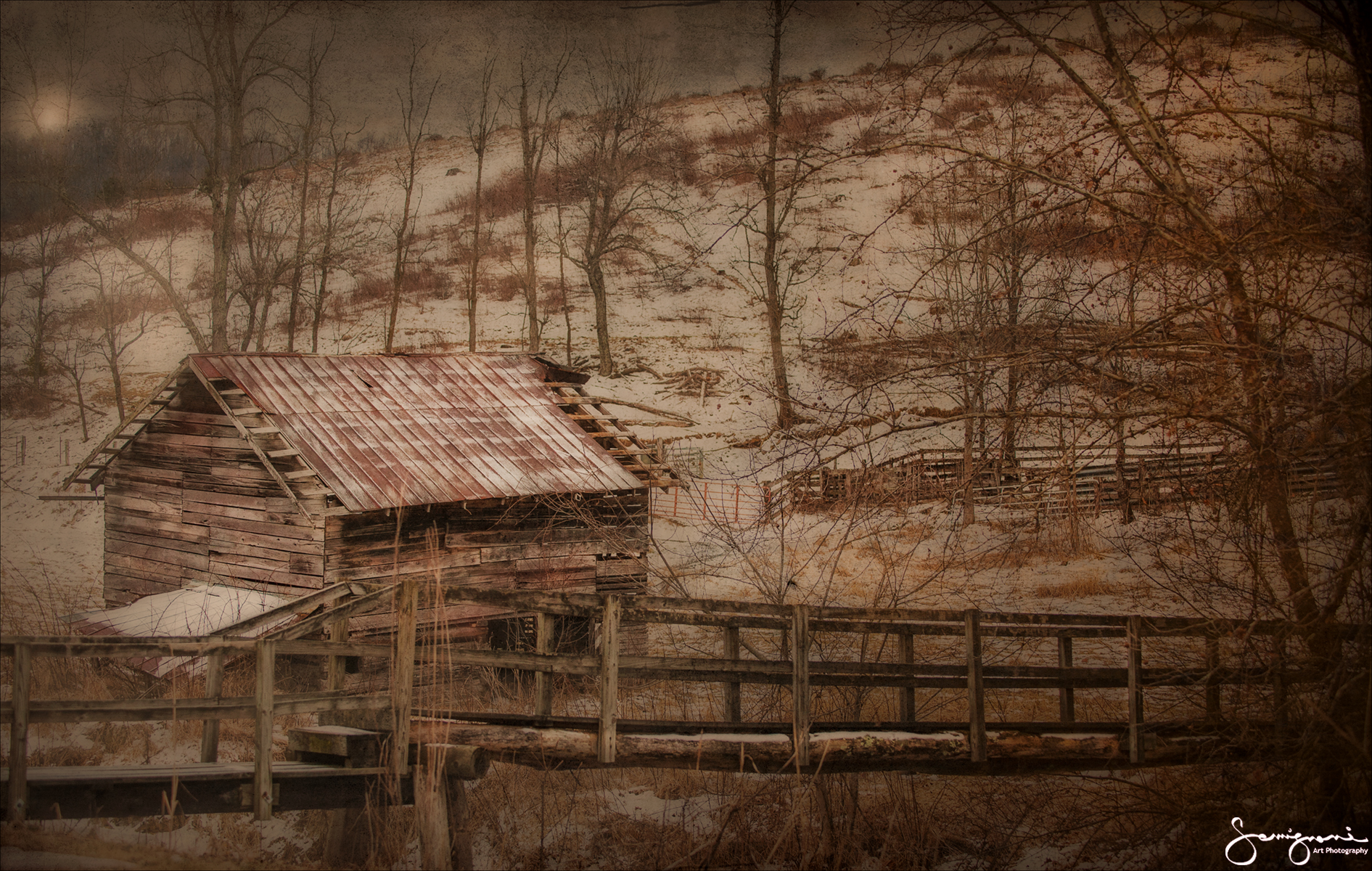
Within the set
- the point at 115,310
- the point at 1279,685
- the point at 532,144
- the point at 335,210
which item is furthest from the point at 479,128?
the point at 1279,685

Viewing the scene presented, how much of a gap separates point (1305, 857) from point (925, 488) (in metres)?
3.36

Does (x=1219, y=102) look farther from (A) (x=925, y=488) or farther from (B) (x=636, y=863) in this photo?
(B) (x=636, y=863)

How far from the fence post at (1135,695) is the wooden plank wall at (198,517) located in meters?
8.99

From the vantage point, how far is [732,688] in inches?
293

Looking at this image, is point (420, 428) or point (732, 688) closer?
point (732, 688)

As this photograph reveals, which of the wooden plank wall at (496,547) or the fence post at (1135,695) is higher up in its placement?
the wooden plank wall at (496,547)

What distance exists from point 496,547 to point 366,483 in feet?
7.50

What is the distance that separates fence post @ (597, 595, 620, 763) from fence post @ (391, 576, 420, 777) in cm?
119

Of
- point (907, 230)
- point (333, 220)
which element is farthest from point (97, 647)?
point (907, 230)

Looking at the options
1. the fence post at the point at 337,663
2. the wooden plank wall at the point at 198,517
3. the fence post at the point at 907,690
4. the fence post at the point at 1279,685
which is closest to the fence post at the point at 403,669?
the fence post at the point at 337,663

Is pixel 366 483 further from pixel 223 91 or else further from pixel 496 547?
pixel 223 91

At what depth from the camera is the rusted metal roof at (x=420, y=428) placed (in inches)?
483

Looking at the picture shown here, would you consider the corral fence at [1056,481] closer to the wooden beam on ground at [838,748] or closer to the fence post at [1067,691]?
Answer: the fence post at [1067,691]

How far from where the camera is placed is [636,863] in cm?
703
